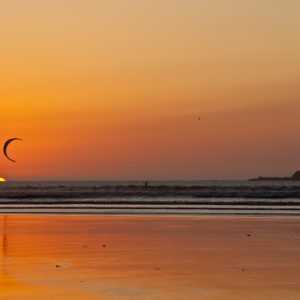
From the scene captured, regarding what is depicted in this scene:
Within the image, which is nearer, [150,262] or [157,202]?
[150,262]

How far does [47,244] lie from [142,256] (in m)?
3.01

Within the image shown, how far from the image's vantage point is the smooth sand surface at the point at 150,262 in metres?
9.38

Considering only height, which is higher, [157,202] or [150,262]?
[157,202]

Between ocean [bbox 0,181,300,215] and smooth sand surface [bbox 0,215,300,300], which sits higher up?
ocean [bbox 0,181,300,215]

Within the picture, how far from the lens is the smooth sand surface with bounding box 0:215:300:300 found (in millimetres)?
9375

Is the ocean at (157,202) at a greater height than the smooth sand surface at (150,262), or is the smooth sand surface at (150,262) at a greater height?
the ocean at (157,202)

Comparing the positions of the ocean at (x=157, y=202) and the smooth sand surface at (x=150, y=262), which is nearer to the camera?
the smooth sand surface at (x=150, y=262)

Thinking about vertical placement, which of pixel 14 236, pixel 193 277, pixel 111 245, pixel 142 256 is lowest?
pixel 193 277

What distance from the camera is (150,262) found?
1223 cm

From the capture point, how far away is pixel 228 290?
9.42 metres

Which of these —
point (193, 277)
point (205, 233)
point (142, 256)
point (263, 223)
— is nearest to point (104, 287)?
point (193, 277)

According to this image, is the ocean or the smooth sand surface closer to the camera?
the smooth sand surface

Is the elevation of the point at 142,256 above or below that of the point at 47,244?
below

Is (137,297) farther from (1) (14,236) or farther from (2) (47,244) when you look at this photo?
(1) (14,236)
